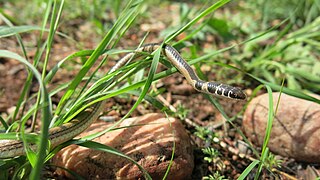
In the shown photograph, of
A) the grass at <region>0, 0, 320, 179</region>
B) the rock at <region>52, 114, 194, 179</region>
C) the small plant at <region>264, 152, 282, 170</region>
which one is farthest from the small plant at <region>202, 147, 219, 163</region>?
the small plant at <region>264, 152, 282, 170</region>

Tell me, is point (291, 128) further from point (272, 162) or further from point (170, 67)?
point (170, 67)

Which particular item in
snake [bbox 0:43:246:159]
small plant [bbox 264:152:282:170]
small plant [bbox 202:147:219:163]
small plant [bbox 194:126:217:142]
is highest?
snake [bbox 0:43:246:159]

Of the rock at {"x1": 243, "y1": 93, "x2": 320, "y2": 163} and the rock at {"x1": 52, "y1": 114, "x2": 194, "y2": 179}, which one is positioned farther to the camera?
the rock at {"x1": 243, "y1": 93, "x2": 320, "y2": 163}

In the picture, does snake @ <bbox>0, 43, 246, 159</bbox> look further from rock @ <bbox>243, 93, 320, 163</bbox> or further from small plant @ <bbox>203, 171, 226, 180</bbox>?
rock @ <bbox>243, 93, 320, 163</bbox>

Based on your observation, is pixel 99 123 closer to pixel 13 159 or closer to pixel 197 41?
pixel 13 159

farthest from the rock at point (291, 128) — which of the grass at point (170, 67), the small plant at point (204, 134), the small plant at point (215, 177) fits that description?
the small plant at point (215, 177)

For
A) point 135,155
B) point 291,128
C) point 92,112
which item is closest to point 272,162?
point 291,128
